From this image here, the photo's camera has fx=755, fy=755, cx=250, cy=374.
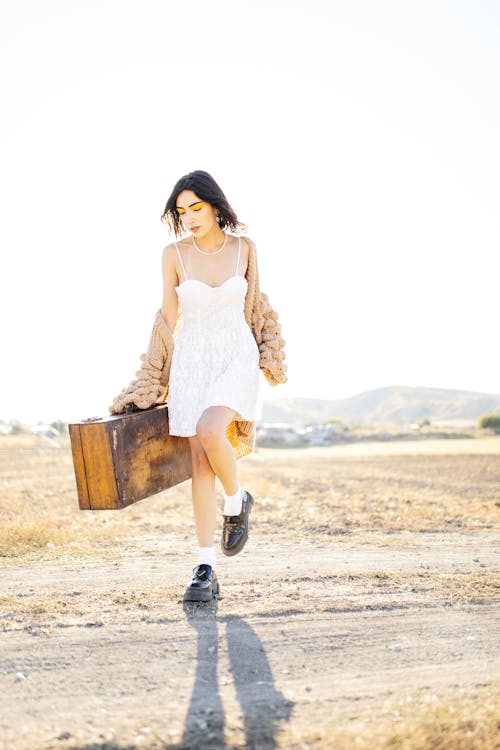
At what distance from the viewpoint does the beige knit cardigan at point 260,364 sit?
4.43 meters

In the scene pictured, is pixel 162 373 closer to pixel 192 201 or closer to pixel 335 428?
pixel 192 201

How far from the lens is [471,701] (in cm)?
265

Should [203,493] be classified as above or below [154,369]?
below

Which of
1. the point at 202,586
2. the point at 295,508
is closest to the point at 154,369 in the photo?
the point at 202,586

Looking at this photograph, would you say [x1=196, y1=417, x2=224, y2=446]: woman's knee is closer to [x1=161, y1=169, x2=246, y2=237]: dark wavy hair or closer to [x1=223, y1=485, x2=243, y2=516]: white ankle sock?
[x1=223, y1=485, x2=243, y2=516]: white ankle sock

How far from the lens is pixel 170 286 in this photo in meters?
4.48

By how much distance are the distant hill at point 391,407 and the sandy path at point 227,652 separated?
265ft

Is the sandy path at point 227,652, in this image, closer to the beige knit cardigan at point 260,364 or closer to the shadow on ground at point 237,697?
the shadow on ground at point 237,697

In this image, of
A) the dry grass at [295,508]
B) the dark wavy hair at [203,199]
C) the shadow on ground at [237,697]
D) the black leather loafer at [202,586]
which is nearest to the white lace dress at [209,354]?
the dark wavy hair at [203,199]

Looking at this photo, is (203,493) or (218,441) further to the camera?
(203,493)

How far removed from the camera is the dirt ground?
2.44 m

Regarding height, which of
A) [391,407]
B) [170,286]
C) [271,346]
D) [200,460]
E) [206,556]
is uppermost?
[391,407]

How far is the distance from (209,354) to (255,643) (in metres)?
Answer: 1.69

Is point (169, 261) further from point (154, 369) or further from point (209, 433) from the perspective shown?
point (209, 433)
